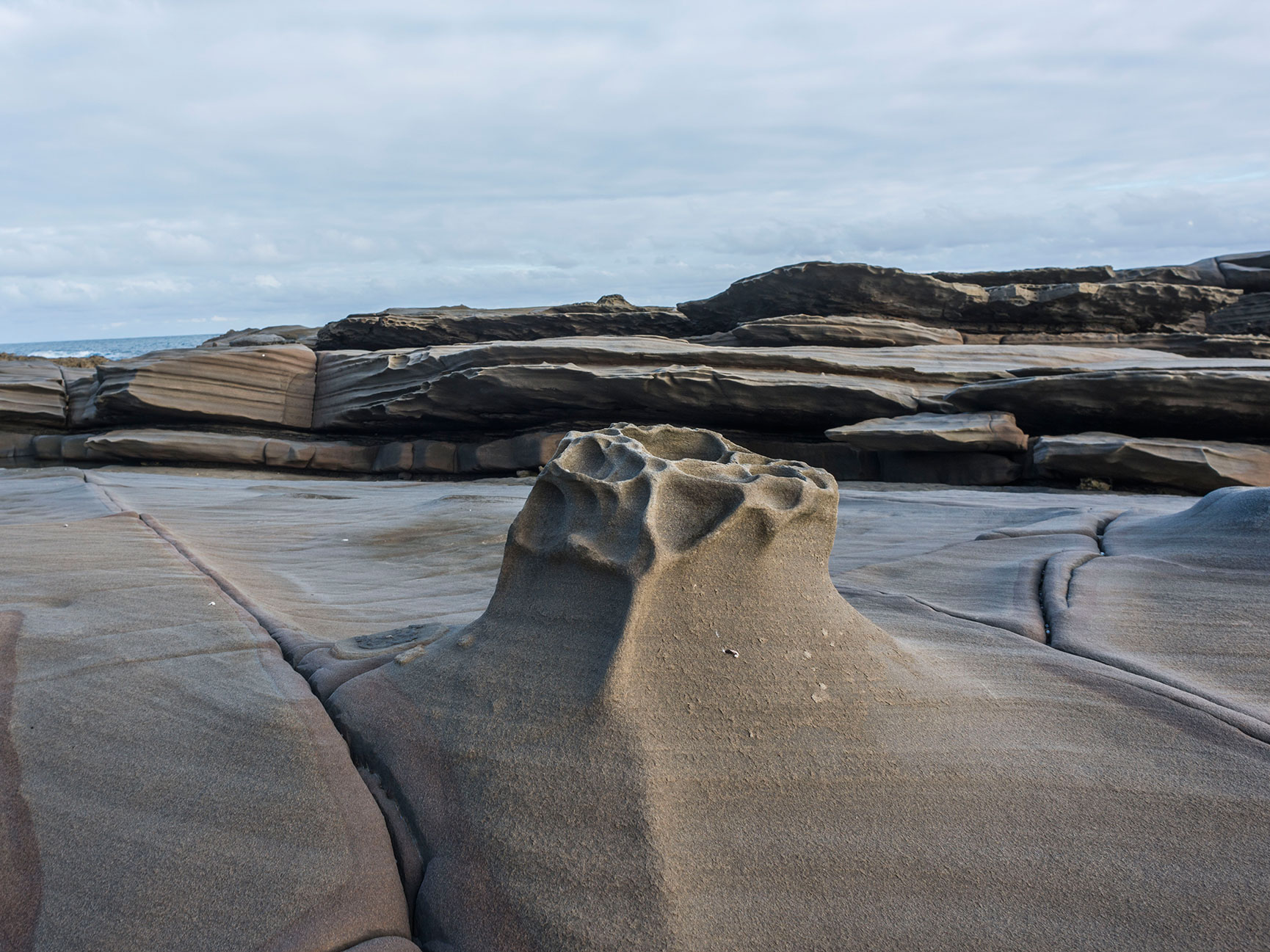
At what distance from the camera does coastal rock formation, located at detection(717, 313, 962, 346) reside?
37.8 ft

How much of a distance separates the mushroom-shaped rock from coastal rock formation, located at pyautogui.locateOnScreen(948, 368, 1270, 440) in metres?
7.15

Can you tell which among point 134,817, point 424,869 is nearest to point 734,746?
point 424,869

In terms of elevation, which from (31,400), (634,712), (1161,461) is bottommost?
(1161,461)

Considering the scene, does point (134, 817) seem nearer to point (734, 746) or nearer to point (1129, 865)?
point (734, 746)

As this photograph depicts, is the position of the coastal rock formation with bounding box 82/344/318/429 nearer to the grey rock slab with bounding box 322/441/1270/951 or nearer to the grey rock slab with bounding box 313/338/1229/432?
the grey rock slab with bounding box 313/338/1229/432

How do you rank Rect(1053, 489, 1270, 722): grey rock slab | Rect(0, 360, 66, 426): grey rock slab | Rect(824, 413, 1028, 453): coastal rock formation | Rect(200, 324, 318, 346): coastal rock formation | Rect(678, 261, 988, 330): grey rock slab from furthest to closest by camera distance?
Rect(200, 324, 318, 346): coastal rock formation < Rect(678, 261, 988, 330): grey rock slab < Rect(0, 360, 66, 426): grey rock slab < Rect(824, 413, 1028, 453): coastal rock formation < Rect(1053, 489, 1270, 722): grey rock slab

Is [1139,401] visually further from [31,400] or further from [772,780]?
[31,400]

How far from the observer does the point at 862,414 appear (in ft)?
30.9

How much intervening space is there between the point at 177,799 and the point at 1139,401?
8789mm

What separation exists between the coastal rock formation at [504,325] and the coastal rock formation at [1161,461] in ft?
23.7

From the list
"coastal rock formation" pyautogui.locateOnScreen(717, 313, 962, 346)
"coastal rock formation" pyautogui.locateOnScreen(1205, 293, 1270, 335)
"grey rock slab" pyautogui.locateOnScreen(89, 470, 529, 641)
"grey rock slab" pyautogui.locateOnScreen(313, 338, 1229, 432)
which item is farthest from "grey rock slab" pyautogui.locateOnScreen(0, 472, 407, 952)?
"coastal rock formation" pyautogui.locateOnScreen(1205, 293, 1270, 335)

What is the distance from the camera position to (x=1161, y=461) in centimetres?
774

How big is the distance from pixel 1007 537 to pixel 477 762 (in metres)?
3.56

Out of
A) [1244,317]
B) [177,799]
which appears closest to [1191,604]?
[177,799]
